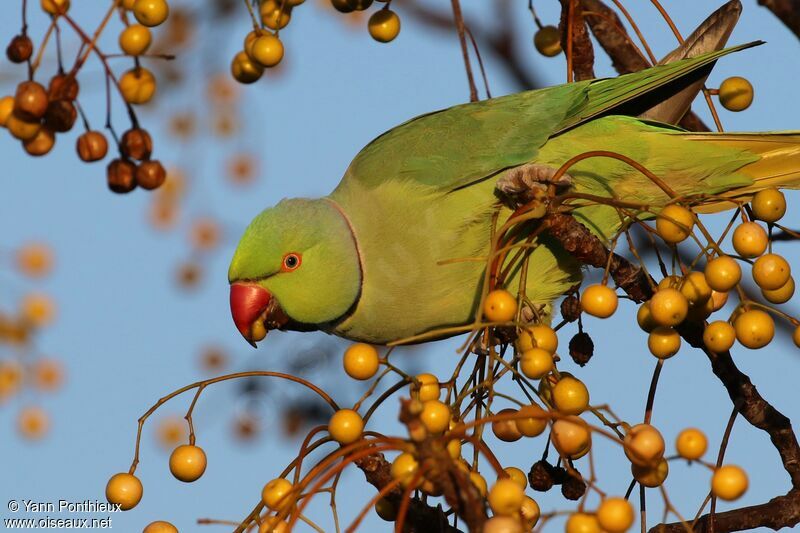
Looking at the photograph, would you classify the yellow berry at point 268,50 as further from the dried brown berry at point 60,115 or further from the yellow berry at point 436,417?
the yellow berry at point 436,417

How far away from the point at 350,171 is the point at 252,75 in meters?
0.57

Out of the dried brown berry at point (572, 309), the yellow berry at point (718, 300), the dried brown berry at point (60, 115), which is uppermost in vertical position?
the dried brown berry at point (60, 115)

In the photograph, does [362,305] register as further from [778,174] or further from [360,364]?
[778,174]

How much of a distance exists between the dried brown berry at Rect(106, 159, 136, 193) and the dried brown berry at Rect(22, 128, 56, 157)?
0.67 ft

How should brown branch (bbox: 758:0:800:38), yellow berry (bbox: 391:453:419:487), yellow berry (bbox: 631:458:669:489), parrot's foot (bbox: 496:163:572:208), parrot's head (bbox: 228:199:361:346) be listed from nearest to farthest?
1. yellow berry (bbox: 391:453:419:487)
2. yellow berry (bbox: 631:458:669:489)
3. brown branch (bbox: 758:0:800:38)
4. parrot's foot (bbox: 496:163:572:208)
5. parrot's head (bbox: 228:199:361:346)

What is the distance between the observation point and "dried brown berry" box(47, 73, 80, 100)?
111 inches

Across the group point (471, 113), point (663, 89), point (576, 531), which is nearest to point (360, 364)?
point (576, 531)

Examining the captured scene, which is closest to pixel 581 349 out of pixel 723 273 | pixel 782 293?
pixel 782 293

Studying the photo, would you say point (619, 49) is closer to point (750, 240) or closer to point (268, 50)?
point (268, 50)

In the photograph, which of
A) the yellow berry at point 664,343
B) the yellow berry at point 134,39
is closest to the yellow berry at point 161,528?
the yellow berry at point 664,343

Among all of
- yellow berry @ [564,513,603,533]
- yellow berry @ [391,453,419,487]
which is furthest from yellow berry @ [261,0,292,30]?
yellow berry @ [564,513,603,533]

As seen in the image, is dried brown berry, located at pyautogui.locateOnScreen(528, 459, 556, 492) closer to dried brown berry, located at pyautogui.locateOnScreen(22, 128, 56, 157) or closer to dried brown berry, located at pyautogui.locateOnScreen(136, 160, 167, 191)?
dried brown berry, located at pyautogui.locateOnScreen(136, 160, 167, 191)

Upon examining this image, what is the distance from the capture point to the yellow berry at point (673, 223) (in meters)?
2.02

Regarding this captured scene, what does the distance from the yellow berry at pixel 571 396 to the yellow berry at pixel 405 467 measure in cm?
49
